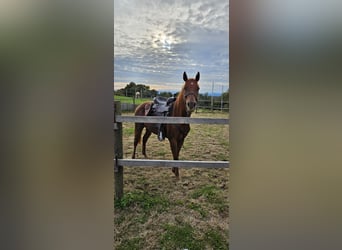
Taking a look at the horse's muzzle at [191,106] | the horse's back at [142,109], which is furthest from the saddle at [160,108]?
the horse's muzzle at [191,106]

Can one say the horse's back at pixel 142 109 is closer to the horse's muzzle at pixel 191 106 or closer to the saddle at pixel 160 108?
the saddle at pixel 160 108

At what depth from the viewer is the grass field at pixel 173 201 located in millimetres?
1562

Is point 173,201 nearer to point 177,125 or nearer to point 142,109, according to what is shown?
point 177,125

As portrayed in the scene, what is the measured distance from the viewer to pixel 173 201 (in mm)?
1699

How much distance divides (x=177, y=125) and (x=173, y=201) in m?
0.53

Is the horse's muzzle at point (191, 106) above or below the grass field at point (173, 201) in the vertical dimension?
above

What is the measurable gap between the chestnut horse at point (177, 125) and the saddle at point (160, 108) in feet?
0.07

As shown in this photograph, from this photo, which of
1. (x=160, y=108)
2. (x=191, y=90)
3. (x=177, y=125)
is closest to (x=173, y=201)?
(x=177, y=125)

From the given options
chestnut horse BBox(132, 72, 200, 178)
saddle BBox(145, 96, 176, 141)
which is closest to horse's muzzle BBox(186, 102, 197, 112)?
chestnut horse BBox(132, 72, 200, 178)

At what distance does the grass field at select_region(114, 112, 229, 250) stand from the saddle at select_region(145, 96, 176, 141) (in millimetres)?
59

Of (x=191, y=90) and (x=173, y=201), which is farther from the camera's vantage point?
(x=173, y=201)

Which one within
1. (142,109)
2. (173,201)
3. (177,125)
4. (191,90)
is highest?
(191,90)
